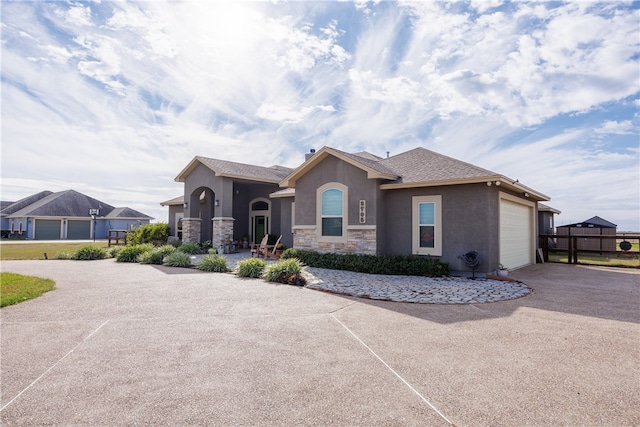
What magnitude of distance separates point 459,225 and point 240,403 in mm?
9187

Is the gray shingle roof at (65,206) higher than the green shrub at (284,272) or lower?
higher

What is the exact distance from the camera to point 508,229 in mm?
11617

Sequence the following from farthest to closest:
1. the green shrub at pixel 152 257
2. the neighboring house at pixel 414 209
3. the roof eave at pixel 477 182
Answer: the green shrub at pixel 152 257 < the neighboring house at pixel 414 209 < the roof eave at pixel 477 182

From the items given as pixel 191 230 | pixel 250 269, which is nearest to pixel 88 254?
pixel 191 230

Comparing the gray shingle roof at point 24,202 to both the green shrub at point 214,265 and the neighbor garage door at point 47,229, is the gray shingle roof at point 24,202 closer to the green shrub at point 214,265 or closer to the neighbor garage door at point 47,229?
the neighbor garage door at point 47,229

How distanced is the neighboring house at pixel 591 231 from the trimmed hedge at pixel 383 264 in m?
13.7

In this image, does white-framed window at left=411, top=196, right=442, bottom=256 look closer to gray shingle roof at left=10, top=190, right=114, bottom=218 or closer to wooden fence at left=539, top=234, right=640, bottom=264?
wooden fence at left=539, top=234, right=640, bottom=264

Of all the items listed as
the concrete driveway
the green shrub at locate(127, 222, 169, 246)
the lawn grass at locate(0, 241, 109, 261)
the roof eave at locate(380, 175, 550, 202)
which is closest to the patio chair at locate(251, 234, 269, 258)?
the roof eave at locate(380, 175, 550, 202)

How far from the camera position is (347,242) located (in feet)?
39.8

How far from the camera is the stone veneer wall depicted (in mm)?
11531

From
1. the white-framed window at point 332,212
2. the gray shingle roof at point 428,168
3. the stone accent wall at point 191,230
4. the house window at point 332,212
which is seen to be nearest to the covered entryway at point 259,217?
the stone accent wall at point 191,230

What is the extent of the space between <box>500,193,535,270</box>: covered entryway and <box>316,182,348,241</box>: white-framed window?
17.0 ft

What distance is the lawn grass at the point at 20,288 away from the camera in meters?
7.18

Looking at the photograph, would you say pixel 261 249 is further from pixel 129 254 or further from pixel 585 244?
pixel 585 244
